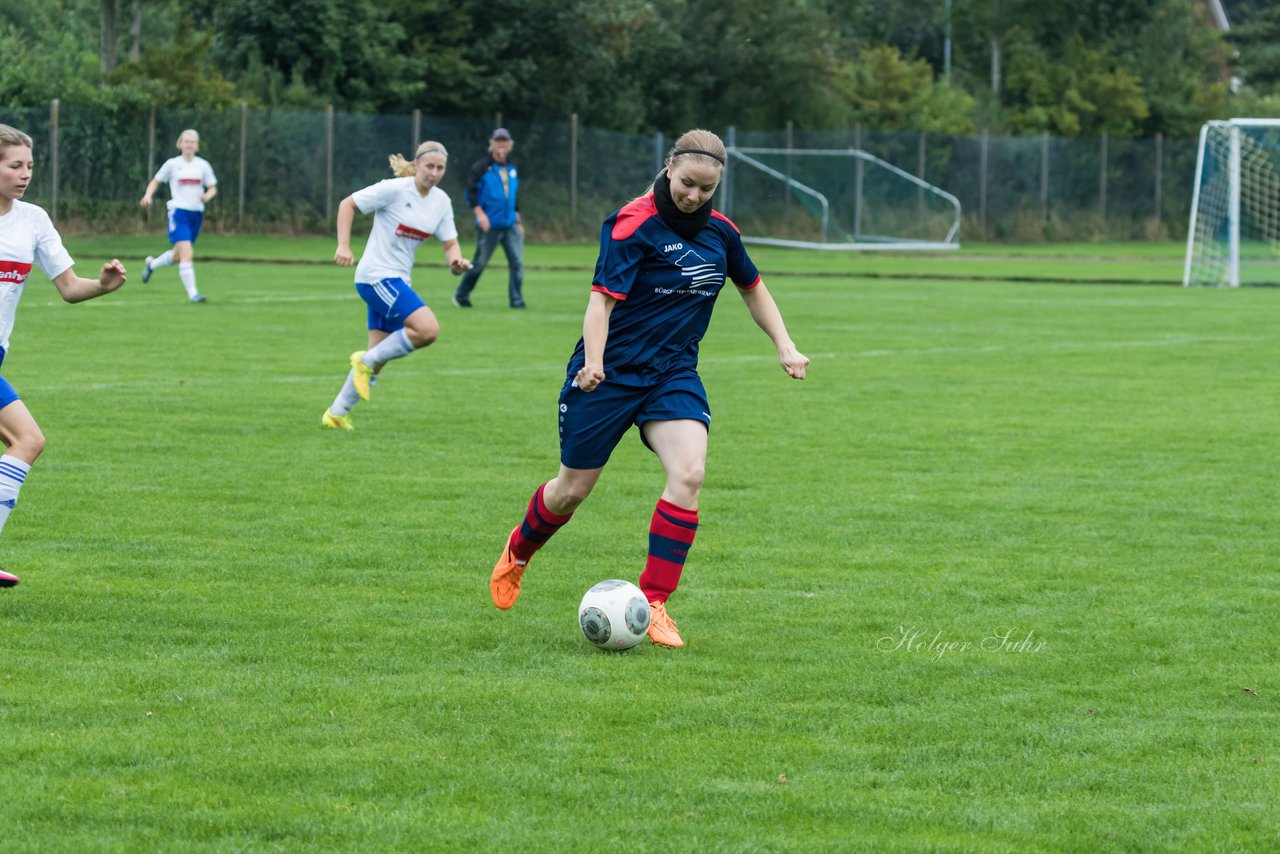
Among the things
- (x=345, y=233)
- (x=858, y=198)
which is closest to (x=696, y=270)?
(x=345, y=233)

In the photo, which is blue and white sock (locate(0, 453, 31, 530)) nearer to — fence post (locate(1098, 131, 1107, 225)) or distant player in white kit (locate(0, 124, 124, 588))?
distant player in white kit (locate(0, 124, 124, 588))

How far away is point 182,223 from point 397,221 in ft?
33.6

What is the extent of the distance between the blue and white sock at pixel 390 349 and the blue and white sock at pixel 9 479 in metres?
5.64

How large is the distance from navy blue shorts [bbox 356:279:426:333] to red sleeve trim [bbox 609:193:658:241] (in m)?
6.41

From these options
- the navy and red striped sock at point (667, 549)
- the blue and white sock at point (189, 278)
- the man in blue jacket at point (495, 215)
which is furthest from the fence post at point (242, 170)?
the navy and red striped sock at point (667, 549)

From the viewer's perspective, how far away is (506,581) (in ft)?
22.8

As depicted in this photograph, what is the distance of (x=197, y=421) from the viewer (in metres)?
12.2

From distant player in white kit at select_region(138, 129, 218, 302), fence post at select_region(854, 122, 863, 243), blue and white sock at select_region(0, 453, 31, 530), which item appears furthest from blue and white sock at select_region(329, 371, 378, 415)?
fence post at select_region(854, 122, 863, 243)

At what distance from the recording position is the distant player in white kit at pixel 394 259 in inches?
491

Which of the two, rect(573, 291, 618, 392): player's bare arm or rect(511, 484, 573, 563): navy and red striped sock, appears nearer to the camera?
rect(573, 291, 618, 392): player's bare arm

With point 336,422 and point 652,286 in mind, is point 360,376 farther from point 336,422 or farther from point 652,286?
point 652,286

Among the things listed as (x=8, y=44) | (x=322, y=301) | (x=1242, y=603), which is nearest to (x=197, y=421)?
(x=1242, y=603)

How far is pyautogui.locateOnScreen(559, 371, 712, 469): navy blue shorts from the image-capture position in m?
6.61

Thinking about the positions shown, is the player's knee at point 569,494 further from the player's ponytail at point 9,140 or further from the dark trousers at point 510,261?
the dark trousers at point 510,261
